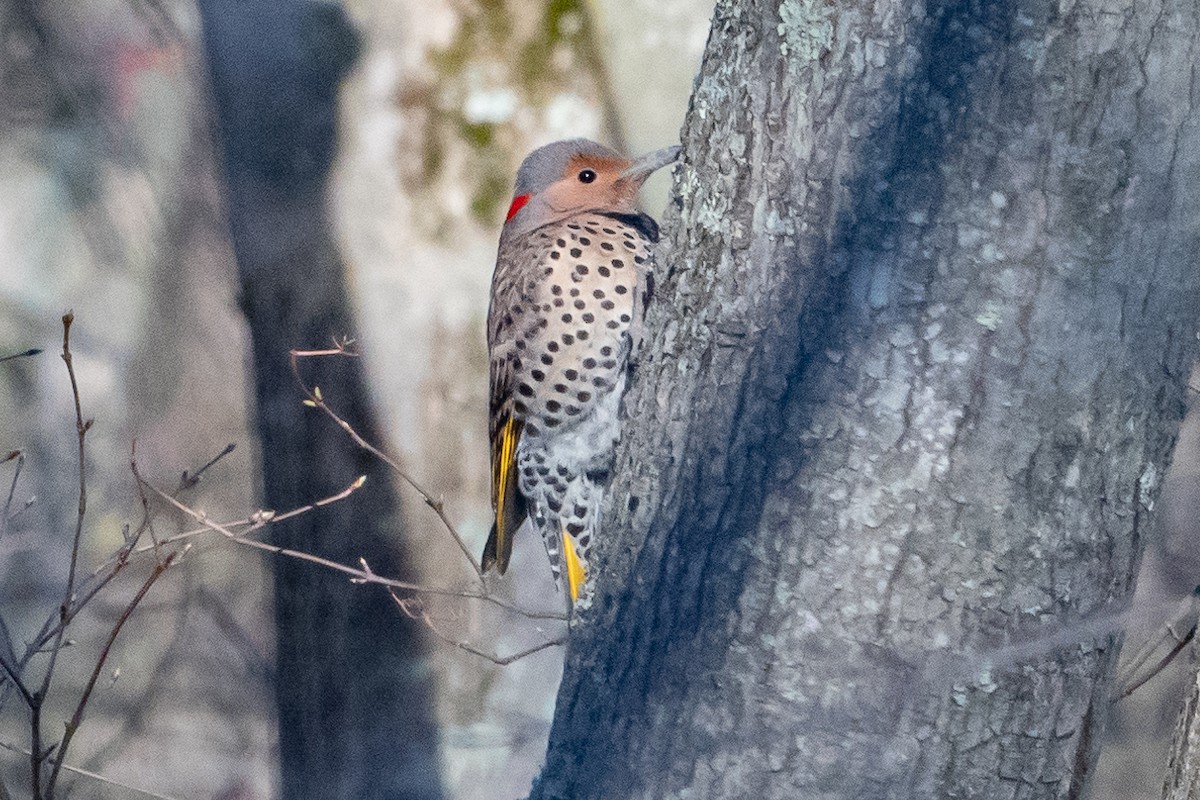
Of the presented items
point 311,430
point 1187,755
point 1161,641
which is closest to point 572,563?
point 1161,641

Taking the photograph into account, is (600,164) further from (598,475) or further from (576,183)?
(598,475)

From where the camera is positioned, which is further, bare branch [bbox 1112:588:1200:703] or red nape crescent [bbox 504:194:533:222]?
red nape crescent [bbox 504:194:533:222]

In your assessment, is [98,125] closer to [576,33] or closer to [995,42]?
[576,33]

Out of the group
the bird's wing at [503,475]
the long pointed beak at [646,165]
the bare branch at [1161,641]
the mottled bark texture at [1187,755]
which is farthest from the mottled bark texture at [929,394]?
the bird's wing at [503,475]

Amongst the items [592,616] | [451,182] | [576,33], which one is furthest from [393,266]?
[592,616]

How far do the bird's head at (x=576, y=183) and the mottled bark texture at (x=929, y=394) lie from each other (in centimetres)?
174

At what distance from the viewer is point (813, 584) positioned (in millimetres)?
1188

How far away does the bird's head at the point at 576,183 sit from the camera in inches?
119

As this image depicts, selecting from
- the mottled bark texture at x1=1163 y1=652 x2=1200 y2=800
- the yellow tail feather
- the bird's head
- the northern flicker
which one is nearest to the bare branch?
the mottled bark texture at x1=1163 y1=652 x2=1200 y2=800

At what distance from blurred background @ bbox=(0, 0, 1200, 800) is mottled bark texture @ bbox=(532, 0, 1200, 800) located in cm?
306

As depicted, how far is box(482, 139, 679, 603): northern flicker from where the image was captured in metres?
2.78

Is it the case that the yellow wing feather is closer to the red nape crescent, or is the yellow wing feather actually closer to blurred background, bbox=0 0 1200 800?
the red nape crescent

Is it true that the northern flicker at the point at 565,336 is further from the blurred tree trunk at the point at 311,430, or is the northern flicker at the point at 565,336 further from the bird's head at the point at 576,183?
the blurred tree trunk at the point at 311,430

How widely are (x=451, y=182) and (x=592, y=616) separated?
3071 millimetres
